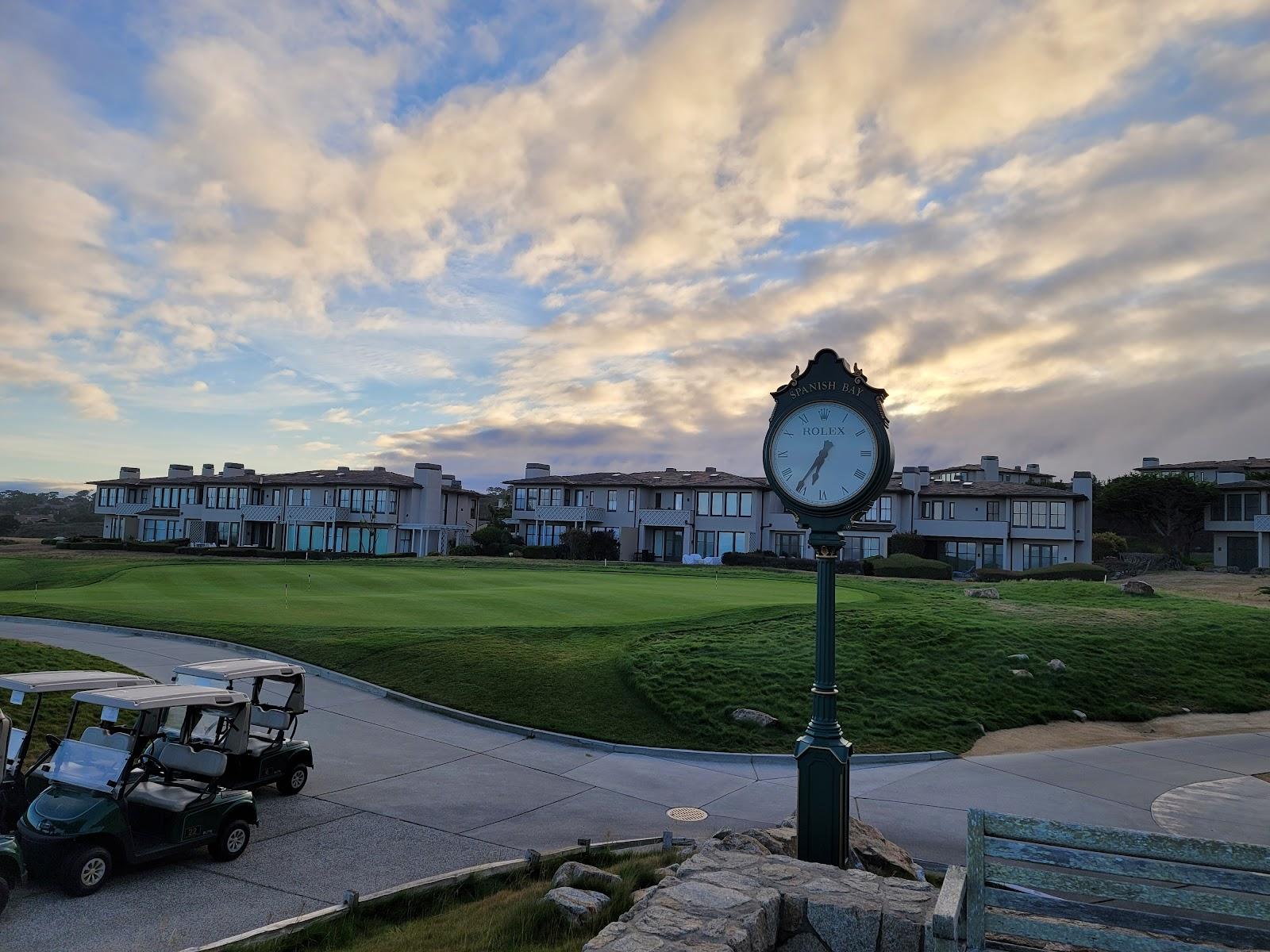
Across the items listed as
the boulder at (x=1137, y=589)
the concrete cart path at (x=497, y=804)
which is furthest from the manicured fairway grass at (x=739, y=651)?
the concrete cart path at (x=497, y=804)

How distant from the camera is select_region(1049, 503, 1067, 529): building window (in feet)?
199

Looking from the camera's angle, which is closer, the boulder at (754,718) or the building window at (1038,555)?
the boulder at (754,718)

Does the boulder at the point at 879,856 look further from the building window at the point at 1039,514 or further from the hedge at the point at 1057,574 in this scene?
the building window at the point at 1039,514

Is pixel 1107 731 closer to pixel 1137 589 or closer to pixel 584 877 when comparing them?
pixel 584 877

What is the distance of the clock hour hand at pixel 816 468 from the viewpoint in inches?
320

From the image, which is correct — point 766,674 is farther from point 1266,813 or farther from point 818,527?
point 818,527

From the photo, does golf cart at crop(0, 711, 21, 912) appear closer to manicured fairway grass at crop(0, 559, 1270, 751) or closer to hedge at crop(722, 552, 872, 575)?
manicured fairway grass at crop(0, 559, 1270, 751)

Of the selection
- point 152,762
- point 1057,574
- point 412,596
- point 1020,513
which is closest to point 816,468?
point 152,762

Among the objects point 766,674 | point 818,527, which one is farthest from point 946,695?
point 818,527

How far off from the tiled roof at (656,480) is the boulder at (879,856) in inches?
2215

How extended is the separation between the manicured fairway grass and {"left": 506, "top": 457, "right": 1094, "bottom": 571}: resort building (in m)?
30.7

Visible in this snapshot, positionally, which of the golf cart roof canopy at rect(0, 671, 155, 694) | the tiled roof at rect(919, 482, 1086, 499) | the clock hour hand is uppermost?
the tiled roof at rect(919, 482, 1086, 499)

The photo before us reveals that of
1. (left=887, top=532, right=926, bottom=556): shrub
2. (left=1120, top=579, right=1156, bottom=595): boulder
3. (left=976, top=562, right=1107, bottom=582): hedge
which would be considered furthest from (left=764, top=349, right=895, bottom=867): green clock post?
(left=887, top=532, right=926, bottom=556): shrub

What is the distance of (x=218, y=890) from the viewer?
316 inches
